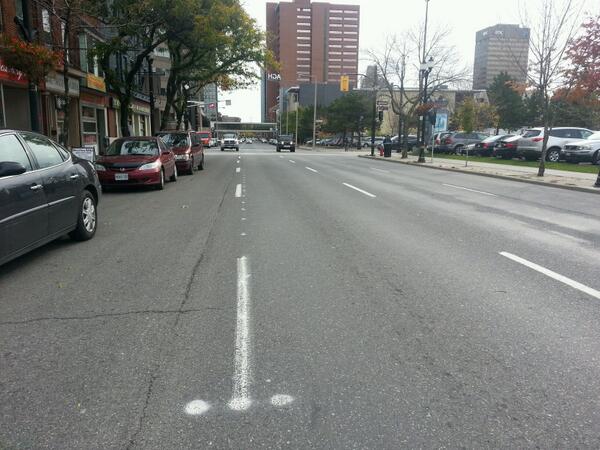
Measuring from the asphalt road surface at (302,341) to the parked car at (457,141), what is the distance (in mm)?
31458

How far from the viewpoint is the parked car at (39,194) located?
5359mm

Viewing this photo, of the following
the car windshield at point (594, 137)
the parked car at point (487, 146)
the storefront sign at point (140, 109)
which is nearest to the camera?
the car windshield at point (594, 137)

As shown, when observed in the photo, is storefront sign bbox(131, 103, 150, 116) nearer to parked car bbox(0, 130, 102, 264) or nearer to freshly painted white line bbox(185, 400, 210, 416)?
parked car bbox(0, 130, 102, 264)

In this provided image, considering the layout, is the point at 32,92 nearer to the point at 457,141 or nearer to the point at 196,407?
the point at 196,407

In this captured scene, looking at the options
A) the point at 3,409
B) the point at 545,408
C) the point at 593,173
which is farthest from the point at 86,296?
the point at 593,173

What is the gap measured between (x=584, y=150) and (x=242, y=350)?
2551 centimetres

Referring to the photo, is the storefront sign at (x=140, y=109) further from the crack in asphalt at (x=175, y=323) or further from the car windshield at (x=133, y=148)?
the crack in asphalt at (x=175, y=323)

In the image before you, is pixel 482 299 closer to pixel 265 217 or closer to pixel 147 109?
pixel 265 217

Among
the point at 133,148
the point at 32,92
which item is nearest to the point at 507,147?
the point at 133,148

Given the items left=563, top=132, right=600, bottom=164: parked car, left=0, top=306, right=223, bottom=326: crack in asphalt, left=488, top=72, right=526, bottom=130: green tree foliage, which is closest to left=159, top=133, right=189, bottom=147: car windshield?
left=0, top=306, right=223, bottom=326: crack in asphalt

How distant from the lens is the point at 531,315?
14.9 ft

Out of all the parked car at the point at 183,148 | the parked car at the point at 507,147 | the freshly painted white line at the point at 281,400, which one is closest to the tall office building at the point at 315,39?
the parked car at the point at 507,147

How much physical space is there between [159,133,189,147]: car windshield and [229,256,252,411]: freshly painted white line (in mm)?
16336

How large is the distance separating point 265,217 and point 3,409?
6925 millimetres
